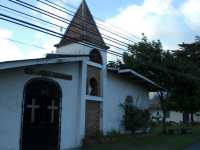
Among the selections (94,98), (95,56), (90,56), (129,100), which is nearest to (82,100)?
(94,98)

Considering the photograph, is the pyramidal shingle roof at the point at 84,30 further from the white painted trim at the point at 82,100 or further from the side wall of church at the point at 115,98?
the side wall of church at the point at 115,98

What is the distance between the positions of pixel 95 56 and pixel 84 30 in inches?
70.6

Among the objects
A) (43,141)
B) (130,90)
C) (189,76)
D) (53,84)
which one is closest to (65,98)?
(53,84)

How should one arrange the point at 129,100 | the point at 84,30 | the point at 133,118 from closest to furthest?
the point at 84,30 → the point at 133,118 → the point at 129,100

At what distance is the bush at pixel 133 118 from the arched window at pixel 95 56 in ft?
11.9

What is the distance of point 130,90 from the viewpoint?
2402cm

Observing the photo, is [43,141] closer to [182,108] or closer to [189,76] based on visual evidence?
[189,76]

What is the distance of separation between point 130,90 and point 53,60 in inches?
362

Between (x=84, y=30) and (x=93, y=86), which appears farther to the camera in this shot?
(x=93, y=86)

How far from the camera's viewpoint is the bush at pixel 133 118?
22266mm

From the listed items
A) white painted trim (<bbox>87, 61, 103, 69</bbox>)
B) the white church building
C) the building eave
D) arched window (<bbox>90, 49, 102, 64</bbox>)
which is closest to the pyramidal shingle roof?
the white church building

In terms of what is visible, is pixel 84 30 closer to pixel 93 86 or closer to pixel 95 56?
pixel 95 56

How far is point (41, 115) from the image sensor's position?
53.9 feet

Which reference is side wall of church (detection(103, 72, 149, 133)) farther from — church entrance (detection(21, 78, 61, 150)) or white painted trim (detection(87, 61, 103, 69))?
church entrance (detection(21, 78, 61, 150))
